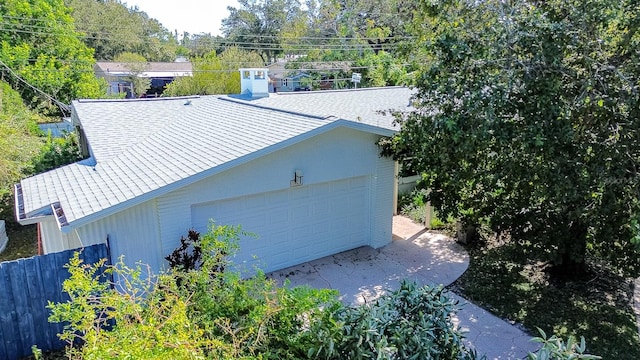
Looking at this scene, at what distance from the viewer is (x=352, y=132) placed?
1034 centimetres

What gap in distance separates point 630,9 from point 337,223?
7.20 m

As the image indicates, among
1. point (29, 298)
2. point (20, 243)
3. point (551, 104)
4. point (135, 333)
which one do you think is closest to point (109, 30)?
point (20, 243)

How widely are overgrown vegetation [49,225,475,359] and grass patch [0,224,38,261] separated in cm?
889

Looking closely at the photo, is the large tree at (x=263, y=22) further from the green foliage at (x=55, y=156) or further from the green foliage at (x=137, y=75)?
the green foliage at (x=55, y=156)

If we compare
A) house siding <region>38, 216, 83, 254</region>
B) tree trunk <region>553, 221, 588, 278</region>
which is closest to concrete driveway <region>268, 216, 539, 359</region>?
tree trunk <region>553, 221, 588, 278</region>

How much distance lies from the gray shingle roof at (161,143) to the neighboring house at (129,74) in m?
28.8

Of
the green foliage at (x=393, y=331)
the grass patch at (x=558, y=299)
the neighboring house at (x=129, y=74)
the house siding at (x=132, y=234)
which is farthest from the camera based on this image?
the neighboring house at (x=129, y=74)

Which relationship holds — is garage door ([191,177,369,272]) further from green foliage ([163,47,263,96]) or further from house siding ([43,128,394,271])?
green foliage ([163,47,263,96])

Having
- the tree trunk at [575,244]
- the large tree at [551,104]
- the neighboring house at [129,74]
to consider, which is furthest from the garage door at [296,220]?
the neighboring house at [129,74]

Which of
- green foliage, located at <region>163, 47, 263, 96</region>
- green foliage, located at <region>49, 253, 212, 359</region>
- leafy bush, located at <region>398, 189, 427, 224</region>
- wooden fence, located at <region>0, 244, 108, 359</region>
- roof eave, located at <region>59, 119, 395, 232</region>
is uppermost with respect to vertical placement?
green foliage, located at <region>163, 47, 263, 96</region>

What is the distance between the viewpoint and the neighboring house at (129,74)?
4300 cm

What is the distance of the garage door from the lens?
365 inches

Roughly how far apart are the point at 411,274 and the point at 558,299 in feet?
9.93

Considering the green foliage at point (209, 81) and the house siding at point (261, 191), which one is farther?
the green foliage at point (209, 81)
